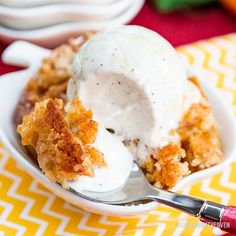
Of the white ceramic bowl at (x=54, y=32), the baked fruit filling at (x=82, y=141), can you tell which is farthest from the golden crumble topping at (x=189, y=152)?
the white ceramic bowl at (x=54, y=32)

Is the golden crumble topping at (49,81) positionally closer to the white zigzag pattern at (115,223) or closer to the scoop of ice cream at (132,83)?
the scoop of ice cream at (132,83)

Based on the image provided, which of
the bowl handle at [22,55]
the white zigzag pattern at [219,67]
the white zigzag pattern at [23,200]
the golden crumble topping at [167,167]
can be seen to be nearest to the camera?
the golden crumble topping at [167,167]

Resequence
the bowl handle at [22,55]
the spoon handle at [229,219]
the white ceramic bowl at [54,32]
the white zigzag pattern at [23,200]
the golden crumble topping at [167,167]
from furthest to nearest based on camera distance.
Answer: the white ceramic bowl at [54,32], the bowl handle at [22,55], the white zigzag pattern at [23,200], the golden crumble topping at [167,167], the spoon handle at [229,219]

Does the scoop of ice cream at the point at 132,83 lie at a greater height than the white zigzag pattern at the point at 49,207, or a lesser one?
greater

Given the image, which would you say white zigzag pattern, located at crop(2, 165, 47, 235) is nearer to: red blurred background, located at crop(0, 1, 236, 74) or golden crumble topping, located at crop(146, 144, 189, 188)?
golden crumble topping, located at crop(146, 144, 189, 188)

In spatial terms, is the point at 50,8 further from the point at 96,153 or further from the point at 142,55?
the point at 96,153

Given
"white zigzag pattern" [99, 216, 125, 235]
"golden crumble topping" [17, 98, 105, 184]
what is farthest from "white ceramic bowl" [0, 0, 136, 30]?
"white zigzag pattern" [99, 216, 125, 235]
